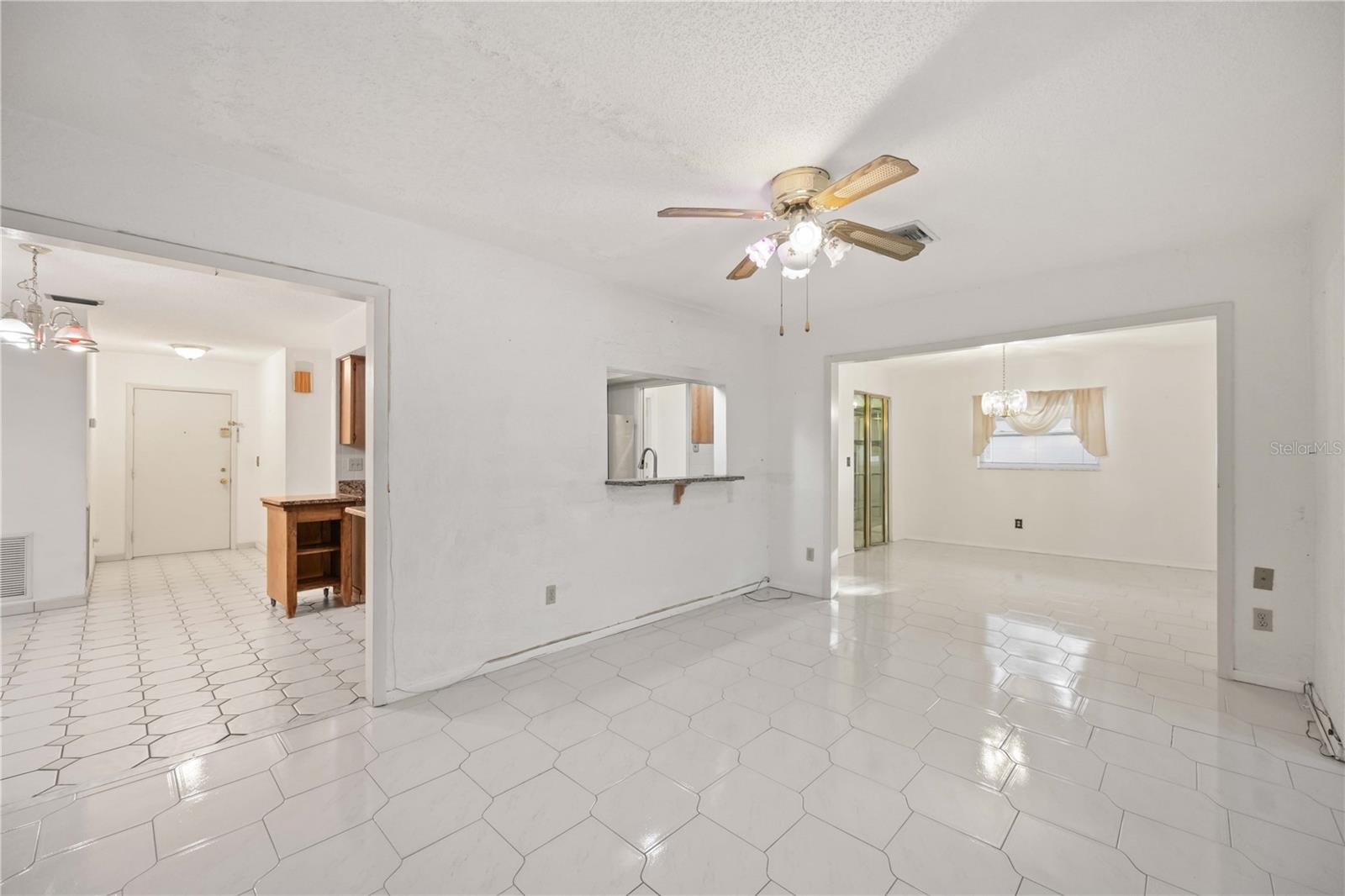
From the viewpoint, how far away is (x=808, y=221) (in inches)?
80.2

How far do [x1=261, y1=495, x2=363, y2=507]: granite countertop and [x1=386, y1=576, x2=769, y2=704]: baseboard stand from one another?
7.02 ft

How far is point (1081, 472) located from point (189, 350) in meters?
9.97

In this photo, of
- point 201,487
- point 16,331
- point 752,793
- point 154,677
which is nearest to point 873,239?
point 752,793

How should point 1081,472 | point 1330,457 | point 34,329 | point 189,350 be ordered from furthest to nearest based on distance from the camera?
point 1081,472 → point 189,350 → point 34,329 → point 1330,457

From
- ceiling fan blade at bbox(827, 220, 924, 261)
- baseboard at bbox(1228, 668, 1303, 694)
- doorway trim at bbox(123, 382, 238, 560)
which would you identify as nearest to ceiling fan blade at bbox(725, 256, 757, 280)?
ceiling fan blade at bbox(827, 220, 924, 261)

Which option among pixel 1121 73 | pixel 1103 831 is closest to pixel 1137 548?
pixel 1103 831

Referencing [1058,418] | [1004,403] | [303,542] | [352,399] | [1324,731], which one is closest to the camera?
[1324,731]

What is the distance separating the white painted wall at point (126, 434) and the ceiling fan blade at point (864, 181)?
24.2 feet

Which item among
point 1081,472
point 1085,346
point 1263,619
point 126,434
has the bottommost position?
point 1263,619

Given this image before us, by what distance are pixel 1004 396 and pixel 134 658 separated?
772 cm

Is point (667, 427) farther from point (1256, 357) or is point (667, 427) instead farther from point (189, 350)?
point (189, 350)

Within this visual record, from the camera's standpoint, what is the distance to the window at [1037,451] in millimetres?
6379

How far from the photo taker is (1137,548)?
5.93 metres

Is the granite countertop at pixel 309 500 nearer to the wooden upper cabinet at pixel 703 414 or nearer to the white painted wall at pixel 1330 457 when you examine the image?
the wooden upper cabinet at pixel 703 414
